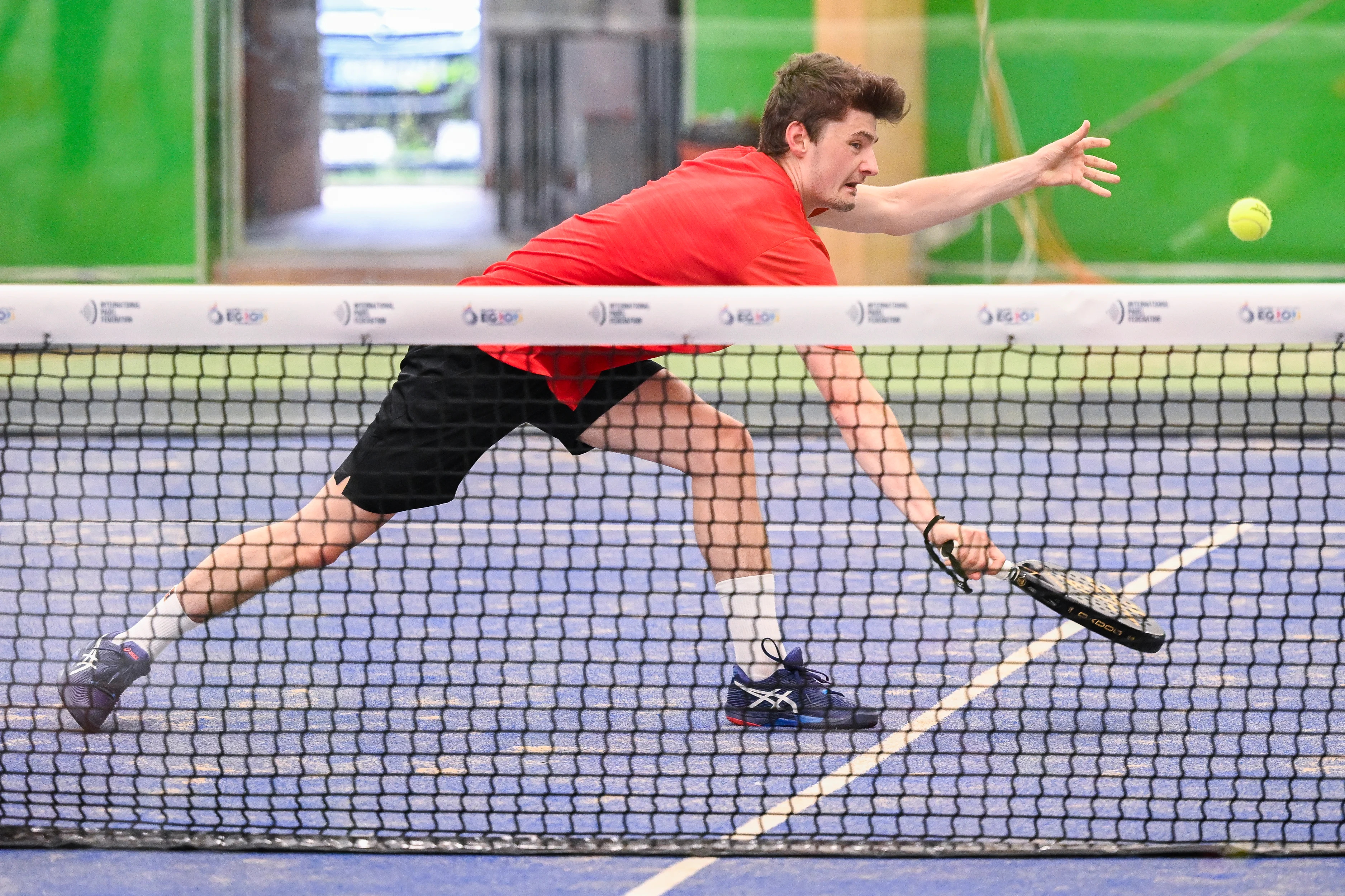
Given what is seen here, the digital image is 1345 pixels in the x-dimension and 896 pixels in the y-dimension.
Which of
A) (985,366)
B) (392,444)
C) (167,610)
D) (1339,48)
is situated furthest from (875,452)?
(1339,48)

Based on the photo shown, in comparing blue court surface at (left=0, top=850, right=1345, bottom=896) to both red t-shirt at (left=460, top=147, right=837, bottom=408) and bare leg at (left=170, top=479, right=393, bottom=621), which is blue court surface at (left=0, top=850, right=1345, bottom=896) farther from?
red t-shirt at (left=460, top=147, right=837, bottom=408)

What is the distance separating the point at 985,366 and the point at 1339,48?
9.82ft

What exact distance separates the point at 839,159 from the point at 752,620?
0.87 m

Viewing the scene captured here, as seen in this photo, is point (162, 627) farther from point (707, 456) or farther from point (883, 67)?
point (883, 67)

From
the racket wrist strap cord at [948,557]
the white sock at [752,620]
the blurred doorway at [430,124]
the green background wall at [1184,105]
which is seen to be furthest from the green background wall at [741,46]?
the racket wrist strap cord at [948,557]

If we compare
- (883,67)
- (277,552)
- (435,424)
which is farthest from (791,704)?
(883,67)

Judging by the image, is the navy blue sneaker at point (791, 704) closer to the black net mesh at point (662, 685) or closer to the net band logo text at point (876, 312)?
the black net mesh at point (662, 685)

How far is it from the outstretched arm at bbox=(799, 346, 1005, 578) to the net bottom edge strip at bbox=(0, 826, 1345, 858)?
1.52ft

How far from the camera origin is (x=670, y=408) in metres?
2.95

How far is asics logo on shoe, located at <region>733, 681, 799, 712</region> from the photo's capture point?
9.30 feet

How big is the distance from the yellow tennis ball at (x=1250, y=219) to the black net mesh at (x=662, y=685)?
0.28 m

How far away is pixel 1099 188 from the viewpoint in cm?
299

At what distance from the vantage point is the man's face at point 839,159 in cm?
273

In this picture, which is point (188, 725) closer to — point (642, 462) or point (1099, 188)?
point (1099, 188)
